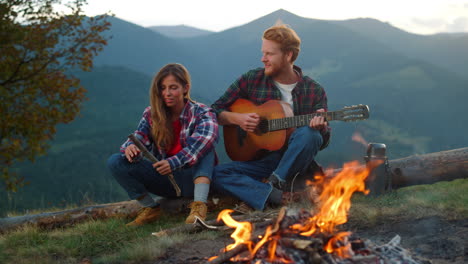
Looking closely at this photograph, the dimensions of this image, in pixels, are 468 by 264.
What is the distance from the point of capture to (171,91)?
15.3ft

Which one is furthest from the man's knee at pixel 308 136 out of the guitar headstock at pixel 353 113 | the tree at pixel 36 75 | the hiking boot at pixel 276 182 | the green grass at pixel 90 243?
the tree at pixel 36 75

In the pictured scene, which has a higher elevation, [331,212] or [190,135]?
[190,135]

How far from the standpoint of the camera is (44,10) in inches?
313

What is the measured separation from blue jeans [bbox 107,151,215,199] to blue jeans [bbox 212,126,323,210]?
30cm

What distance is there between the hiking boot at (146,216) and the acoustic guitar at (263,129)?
112cm

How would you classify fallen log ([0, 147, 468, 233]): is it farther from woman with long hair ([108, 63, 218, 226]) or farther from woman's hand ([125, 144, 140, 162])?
woman's hand ([125, 144, 140, 162])

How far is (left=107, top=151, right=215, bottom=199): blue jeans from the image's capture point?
4719 millimetres

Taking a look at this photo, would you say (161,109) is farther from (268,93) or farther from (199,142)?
(268,93)

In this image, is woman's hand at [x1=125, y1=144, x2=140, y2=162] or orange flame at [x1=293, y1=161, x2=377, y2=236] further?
woman's hand at [x1=125, y1=144, x2=140, y2=162]

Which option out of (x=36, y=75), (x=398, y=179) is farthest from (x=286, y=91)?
(x=36, y=75)

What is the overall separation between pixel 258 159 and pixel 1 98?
4.77m

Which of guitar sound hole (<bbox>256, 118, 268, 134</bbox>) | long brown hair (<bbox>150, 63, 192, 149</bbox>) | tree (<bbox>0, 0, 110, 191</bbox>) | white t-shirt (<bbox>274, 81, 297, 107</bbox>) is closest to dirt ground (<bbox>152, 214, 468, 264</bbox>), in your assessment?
long brown hair (<bbox>150, 63, 192, 149</bbox>)

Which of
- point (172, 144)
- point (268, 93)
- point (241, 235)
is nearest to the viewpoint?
point (241, 235)

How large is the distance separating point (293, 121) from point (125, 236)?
212 centimetres
